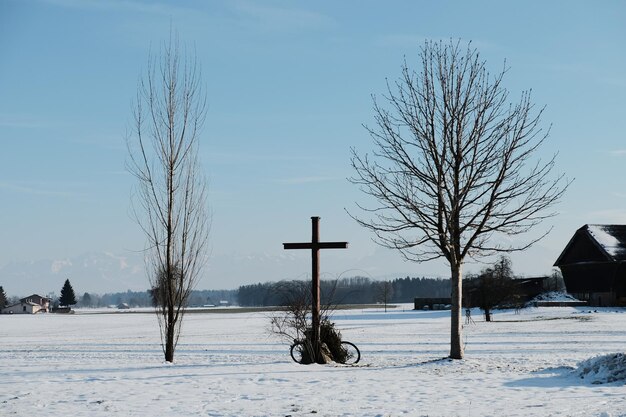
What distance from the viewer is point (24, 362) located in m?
15.6

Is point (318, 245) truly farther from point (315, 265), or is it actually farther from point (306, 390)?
point (306, 390)

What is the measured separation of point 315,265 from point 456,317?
3.67m

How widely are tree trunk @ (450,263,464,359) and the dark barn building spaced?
47322 millimetres

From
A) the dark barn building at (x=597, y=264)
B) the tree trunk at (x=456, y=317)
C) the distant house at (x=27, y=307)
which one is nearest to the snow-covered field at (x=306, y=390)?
the tree trunk at (x=456, y=317)

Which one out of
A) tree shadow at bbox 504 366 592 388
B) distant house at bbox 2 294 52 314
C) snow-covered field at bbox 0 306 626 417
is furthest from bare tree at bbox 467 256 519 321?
distant house at bbox 2 294 52 314

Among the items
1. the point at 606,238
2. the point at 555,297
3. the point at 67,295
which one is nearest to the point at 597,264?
the point at 606,238

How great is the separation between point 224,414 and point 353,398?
7.46 feet

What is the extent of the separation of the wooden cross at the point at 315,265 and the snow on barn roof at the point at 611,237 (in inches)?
1934

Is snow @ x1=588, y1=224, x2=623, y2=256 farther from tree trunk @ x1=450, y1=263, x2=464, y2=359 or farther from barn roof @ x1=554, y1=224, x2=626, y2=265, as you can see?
tree trunk @ x1=450, y1=263, x2=464, y2=359

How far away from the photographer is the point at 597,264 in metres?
61.1

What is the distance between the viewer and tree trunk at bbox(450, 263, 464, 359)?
16625 millimetres

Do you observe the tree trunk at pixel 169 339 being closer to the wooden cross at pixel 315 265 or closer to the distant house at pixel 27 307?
the wooden cross at pixel 315 265

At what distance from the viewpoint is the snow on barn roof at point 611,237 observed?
59812mm

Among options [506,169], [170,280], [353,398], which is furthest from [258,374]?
[506,169]
